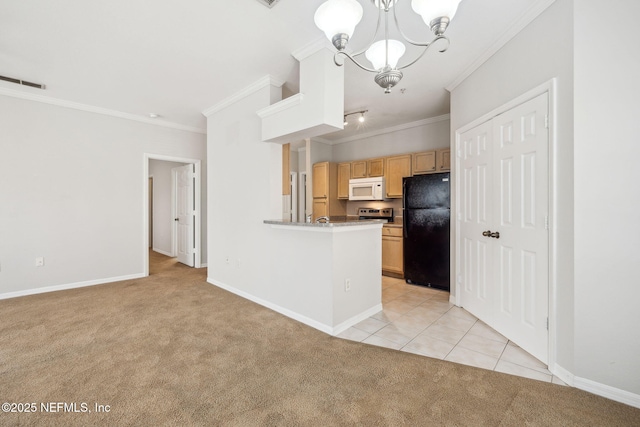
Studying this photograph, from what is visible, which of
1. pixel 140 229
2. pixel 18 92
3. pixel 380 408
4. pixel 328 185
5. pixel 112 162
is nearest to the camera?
pixel 380 408

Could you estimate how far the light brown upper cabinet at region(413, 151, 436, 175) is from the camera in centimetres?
446

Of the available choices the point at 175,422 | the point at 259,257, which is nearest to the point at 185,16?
the point at 259,257

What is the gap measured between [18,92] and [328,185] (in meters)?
4.76

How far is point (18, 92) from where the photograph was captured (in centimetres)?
355

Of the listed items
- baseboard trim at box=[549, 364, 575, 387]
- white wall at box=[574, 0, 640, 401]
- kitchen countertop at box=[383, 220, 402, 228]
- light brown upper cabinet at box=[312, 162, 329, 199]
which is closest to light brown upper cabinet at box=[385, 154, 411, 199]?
kitchen countertop at box=[383, 220, 402, 228]

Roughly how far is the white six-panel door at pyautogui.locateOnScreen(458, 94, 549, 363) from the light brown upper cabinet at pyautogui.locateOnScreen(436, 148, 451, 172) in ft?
3.95

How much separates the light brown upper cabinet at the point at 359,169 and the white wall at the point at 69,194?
3551mm

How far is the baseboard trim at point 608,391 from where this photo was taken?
160cm

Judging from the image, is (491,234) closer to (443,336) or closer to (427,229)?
(443,336)

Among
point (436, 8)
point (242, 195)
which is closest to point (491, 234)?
point (436, 8)

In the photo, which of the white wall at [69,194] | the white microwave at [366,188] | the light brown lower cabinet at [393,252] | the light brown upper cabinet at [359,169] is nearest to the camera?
the white wall at [69,194]

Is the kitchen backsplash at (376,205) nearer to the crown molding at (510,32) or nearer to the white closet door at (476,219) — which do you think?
the white closet door at (476,219)

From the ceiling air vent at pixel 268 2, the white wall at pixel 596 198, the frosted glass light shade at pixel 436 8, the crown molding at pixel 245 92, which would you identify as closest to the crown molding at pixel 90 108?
the crown molding at pixel 245 92

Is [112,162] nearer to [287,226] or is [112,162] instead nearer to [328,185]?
[287,226]
